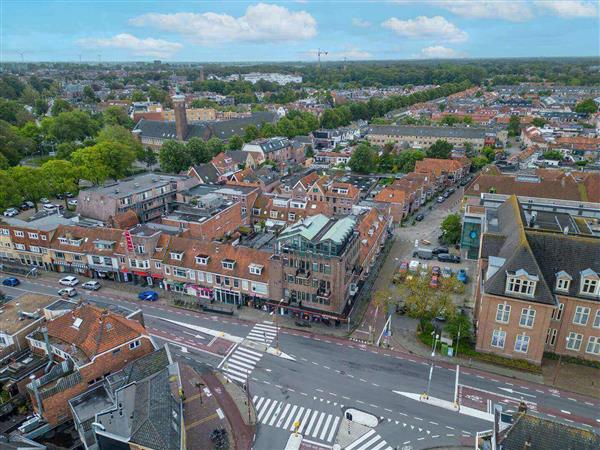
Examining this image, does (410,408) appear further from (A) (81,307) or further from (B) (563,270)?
(A) (81,307)

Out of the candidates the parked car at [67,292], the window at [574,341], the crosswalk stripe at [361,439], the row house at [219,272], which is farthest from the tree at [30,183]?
the window at [574,341]

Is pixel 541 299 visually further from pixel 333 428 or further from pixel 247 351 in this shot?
pixel 247 351

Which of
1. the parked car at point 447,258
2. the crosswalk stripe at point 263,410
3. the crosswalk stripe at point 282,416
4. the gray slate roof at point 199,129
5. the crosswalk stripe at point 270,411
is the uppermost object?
the gray slate roof at point 199,129

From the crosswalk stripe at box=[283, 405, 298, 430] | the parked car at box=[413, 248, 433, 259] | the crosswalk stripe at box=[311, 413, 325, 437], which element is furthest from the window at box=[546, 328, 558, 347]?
the crosswalk stripe at box=[283, 405, 298, 430]

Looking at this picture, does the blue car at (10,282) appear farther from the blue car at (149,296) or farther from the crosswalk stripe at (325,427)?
the crosswalk stripe at (325,427)

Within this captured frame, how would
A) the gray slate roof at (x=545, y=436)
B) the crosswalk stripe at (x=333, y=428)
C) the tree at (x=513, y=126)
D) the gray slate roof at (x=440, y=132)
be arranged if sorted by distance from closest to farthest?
the gray slate roof at (x=545, y=436) < the crosswalk stripe at (x=333, y=428) < the gray slate roof at (x=440, y=132) < the tree at (x=513, y=126)

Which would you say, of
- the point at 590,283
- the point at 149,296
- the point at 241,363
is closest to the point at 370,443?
the point at 241,363
